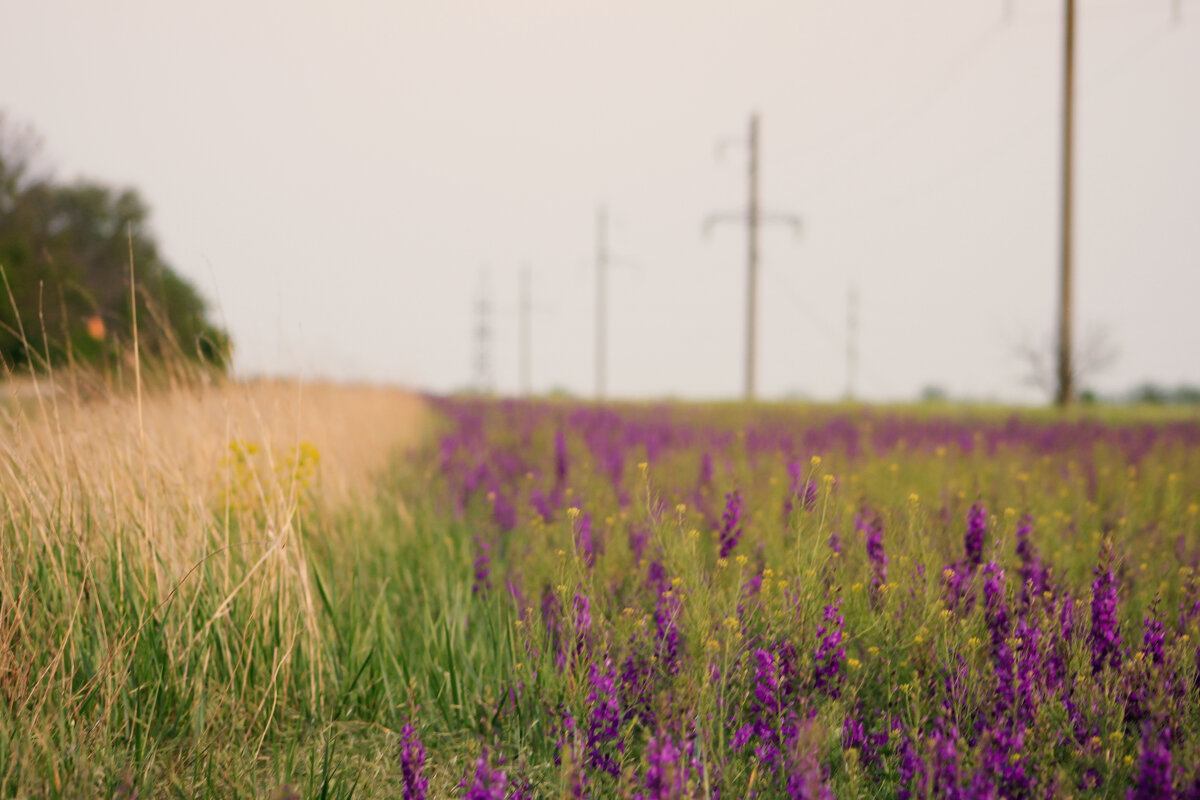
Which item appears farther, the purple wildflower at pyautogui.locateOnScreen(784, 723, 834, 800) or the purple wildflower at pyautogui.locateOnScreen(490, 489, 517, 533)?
the purple wildflower at pyautogui.locateOnScreen(490, 489, 517, 533)

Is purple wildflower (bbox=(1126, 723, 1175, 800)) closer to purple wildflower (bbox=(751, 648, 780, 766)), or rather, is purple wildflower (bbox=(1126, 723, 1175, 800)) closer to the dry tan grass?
purple wildflower (bbox=(751, 648, 780, 766))

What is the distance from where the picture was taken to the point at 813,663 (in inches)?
83.7

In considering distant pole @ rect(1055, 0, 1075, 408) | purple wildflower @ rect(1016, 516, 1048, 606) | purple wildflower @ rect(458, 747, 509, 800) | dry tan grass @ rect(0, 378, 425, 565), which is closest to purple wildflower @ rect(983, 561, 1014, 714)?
purple wildflower @ rect(1016, 516, 1048, 606)

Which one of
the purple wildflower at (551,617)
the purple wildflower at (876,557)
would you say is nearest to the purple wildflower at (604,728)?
the purple wildflower at (551,617)

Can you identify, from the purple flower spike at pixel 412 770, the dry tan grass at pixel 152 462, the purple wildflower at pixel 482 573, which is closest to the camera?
the purple flower spike at pixel 412 770

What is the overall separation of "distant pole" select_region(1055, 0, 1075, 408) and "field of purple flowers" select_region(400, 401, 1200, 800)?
10.4 metres

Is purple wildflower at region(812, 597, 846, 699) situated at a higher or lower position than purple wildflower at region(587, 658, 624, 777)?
higher

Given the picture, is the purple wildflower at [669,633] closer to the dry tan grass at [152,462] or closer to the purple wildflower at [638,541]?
the purple wildflower at [638,541]

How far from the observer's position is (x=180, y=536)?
321 cm

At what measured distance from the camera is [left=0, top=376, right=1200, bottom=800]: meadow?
1.91 meters

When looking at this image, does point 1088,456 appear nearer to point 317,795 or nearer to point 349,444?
point 349,444

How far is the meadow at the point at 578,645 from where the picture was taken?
191 cm

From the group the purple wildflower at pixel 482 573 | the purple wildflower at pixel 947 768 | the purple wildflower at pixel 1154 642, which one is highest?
the purple wildflower at pixel 1154 642

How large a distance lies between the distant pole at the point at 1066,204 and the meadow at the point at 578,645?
32.2 ft
